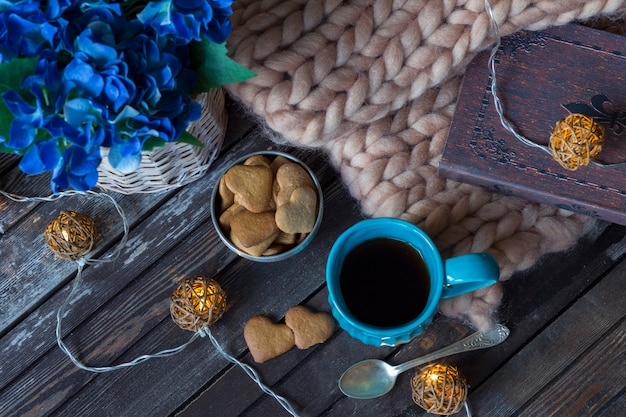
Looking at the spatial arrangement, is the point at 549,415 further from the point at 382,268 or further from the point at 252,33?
the point at 252,33

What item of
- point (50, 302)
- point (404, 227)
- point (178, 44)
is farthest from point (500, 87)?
point (50, 302)

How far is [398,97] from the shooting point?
0.66 meters

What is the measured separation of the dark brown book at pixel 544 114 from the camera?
2.11 feet

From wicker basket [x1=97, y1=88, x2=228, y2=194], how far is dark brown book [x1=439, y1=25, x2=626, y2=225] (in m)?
0.23

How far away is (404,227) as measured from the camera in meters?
0.62

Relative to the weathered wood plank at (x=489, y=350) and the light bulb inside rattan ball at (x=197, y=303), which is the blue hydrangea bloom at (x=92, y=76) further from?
the weathered wood plank at (x=489, y=350)

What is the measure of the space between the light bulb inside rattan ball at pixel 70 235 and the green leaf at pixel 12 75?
8.9 inches

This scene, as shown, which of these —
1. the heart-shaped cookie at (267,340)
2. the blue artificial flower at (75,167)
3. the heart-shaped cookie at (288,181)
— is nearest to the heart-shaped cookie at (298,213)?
the heart-shaped cookie at (288,181)

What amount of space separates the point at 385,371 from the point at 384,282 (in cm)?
11

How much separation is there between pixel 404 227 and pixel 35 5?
353 mm

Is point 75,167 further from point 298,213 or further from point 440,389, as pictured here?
point 440,389

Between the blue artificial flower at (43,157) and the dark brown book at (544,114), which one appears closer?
the blue artificial flower at (43,157)

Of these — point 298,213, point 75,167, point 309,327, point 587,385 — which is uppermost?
point 75,167

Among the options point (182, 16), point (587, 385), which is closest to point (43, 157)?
point (182, 16)
